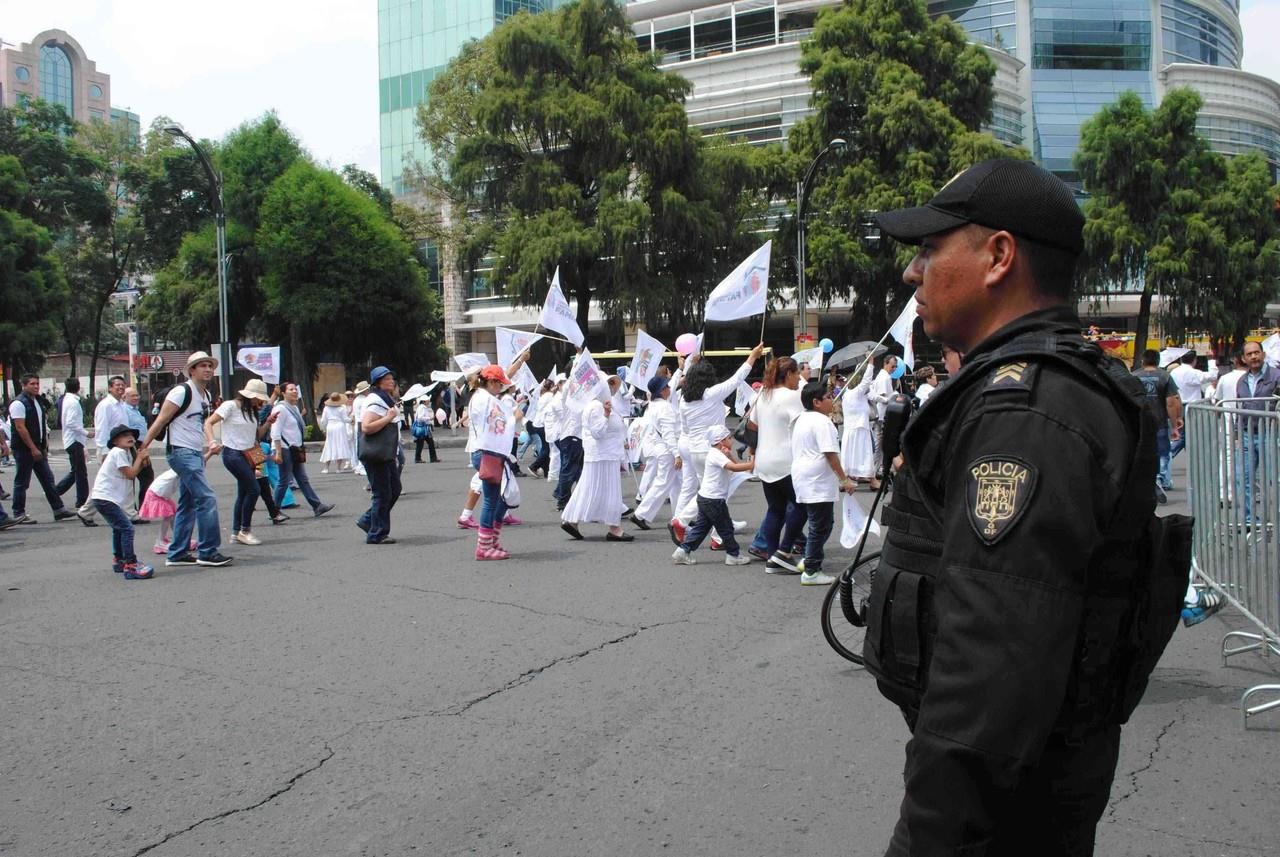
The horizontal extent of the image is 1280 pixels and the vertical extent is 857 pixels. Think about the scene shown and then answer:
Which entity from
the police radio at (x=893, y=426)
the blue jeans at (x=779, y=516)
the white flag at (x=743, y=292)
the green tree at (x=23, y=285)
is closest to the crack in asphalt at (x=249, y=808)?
the police radio at (x=893, y=426)

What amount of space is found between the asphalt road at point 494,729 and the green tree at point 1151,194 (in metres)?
34.0

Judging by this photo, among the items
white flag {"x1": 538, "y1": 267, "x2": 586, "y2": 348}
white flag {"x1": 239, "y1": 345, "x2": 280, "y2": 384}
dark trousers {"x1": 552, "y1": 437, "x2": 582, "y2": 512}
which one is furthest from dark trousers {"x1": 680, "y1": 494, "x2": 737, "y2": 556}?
white flag {"x1": 239, "y1": 345, "x2": 280, "y2": 384}

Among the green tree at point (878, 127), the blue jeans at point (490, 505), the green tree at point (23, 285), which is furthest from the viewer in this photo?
the green tree at point (23, 285)

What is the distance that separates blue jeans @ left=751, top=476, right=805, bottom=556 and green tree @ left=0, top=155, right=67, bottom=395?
36.9 metres

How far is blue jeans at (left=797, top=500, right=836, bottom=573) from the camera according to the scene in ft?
27.8

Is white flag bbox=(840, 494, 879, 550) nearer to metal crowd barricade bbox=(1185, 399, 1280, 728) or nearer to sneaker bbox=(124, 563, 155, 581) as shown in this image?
metal crowd barricade bbox=(1185, 399, 1280, 728)

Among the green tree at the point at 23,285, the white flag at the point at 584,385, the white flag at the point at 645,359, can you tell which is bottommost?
the white flag at the point at 584,385

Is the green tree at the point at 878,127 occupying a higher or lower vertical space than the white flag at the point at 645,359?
higher

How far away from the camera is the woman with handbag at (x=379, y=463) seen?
11.1m

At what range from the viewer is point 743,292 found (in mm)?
11828

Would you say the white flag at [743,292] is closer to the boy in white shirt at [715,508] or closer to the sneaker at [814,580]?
the boy in white shirt at [715,508]

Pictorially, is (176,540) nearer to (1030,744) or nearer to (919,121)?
(1030,744)

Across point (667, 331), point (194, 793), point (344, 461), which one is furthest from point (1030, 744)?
point (667, 331)

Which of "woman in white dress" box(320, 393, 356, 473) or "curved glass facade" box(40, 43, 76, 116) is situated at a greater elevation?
"curved glass facade" box(40, 43, 76, 116)
